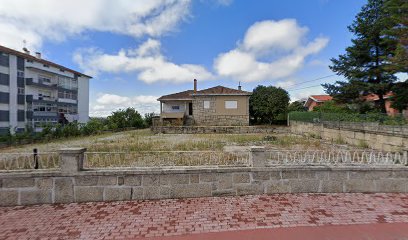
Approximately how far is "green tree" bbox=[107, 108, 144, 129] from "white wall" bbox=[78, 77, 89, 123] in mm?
15414

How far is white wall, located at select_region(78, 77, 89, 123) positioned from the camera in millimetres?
40031

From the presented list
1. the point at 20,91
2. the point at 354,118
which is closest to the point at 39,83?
the point at 20,91

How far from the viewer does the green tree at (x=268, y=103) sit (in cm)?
2694

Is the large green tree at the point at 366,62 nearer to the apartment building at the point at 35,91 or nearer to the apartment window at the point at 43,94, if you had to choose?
the apartment building at the point at 35,91

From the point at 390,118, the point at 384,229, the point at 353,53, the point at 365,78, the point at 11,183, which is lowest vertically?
the point at 384,229

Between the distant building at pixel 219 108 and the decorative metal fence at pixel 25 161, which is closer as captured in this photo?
the decorative metal fence at pixel 25 161

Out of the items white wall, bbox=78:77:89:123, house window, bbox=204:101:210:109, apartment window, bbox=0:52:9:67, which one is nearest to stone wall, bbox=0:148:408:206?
house window, bbox=204:101:210:109

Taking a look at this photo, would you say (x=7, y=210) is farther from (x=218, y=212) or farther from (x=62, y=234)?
(x=218, y=212)

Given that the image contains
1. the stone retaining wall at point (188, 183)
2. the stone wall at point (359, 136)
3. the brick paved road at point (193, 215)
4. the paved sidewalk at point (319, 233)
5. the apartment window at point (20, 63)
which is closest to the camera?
the paved sidewalk at point (319, 233)

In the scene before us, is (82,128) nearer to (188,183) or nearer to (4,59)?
(4,59)

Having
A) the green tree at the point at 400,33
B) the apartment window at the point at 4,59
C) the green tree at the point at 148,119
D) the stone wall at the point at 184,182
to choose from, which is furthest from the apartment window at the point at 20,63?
the green tree at the point at 400,33

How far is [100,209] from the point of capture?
158 inches

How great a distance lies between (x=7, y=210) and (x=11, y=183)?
487mm

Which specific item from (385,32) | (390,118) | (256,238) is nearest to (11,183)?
(256,238)
